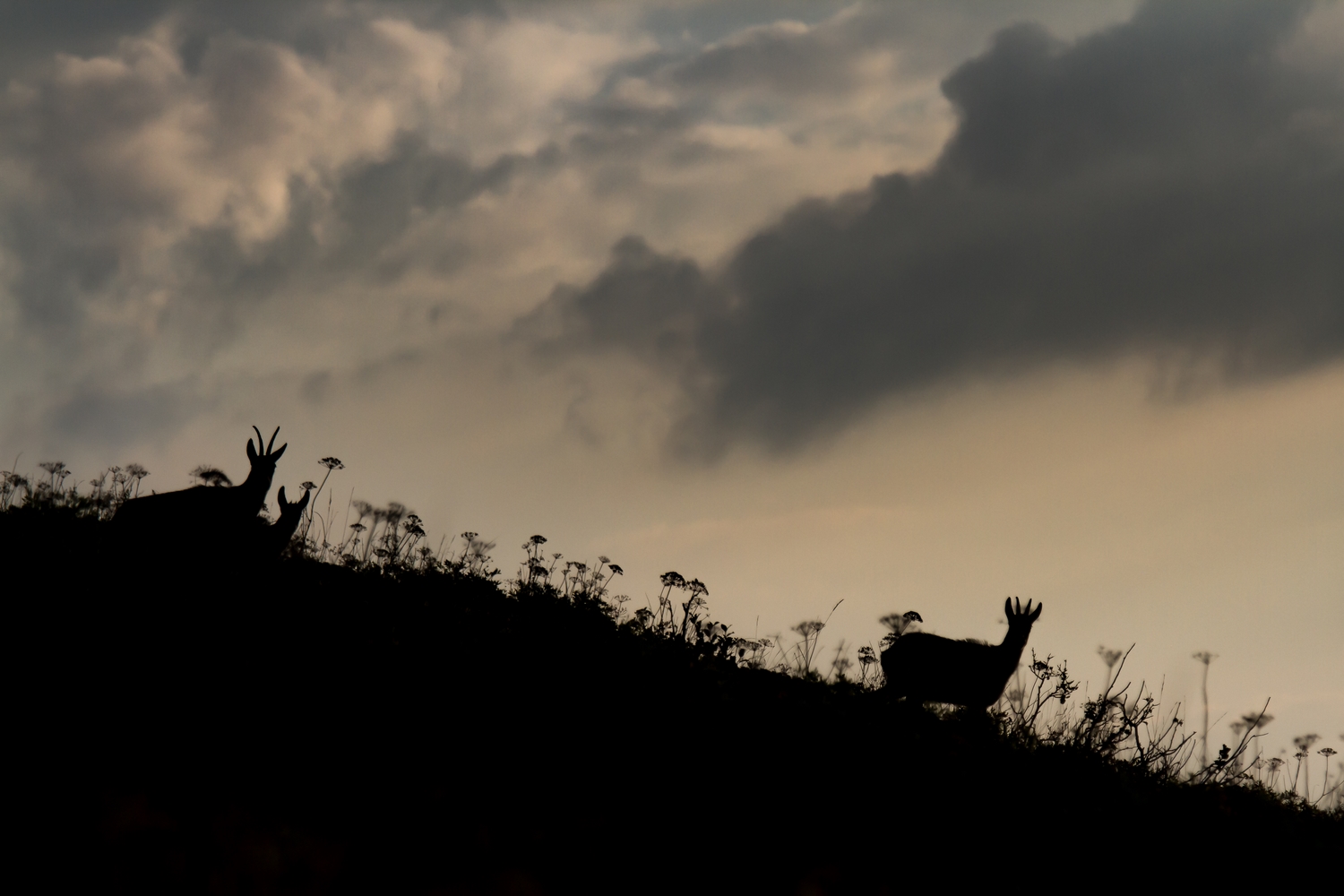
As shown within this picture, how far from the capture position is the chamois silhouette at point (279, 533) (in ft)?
36.5

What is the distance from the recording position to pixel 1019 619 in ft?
43.7

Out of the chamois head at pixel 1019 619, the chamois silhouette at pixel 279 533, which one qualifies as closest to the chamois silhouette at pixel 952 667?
the chamois head at pixel 1019 619

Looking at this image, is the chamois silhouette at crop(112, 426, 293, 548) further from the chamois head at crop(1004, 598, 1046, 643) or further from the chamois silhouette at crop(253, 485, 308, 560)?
the chamois head at crop(1004, 598, 1046, 643)

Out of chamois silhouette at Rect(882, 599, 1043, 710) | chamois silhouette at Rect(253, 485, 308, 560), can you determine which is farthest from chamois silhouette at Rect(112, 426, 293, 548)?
chamois silhouette at Rect(882, 599, 1043, 710)

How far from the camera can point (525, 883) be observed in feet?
19.2

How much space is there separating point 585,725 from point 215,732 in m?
2.49

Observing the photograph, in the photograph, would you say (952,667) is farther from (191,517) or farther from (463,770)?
(191,517)

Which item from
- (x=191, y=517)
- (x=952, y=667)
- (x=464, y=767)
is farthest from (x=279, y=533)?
(x=952, y=667)

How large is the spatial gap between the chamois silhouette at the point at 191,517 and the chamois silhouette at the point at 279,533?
0.19 metres

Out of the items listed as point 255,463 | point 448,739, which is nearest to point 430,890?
point 448,739

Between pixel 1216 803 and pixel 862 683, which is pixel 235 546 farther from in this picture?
pixel 1216 803

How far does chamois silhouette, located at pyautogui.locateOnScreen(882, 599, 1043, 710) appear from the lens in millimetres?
12133

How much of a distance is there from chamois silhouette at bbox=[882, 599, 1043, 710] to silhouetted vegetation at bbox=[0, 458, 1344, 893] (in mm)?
2779

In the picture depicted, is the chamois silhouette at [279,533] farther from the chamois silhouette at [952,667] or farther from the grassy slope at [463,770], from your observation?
the chamois silhouette at [952,667]
